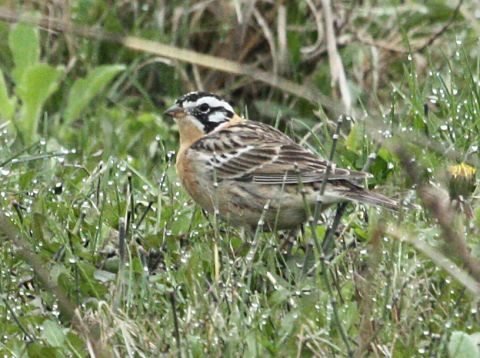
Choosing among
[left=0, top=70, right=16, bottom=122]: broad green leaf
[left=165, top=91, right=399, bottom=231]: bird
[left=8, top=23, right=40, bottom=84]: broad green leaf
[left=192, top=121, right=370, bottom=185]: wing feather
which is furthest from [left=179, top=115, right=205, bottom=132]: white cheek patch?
[left=8, top=23, right=40, bottom=84]: broad green leaf

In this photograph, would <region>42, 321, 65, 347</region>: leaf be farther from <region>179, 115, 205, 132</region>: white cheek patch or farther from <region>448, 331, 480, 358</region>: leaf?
<region>179, 115, 205, 132</region>: white cheek patch

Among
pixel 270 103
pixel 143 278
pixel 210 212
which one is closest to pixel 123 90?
pixel 270 103

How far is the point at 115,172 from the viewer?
5.00m

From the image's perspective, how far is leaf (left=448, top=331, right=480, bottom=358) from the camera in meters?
3.31

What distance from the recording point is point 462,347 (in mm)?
3328

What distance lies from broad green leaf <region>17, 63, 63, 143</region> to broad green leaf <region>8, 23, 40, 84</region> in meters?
0.19

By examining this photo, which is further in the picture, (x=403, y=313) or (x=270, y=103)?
(x=270, y=103)

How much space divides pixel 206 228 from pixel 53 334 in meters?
1.12

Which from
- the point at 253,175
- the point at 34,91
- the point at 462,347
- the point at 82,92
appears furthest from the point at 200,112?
the point at 462,347

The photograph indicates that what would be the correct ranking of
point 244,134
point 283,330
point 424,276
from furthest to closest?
point 244,134 → point 424,276 → point 283,330

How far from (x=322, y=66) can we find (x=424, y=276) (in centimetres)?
384

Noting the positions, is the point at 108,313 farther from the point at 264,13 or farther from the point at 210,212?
the point at 264,13

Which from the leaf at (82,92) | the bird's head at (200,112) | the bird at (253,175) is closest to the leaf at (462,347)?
the bird at (253,175)

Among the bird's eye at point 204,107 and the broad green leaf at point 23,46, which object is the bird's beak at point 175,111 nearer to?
the bird's eye at point 204,107
